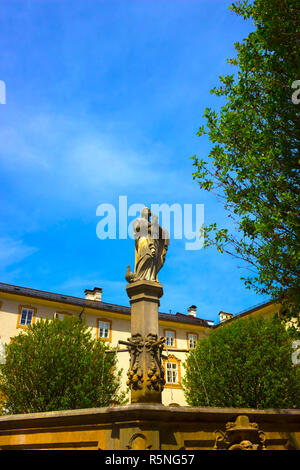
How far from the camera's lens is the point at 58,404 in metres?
23.2

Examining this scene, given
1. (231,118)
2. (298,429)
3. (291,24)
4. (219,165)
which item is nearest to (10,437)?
(298,429)

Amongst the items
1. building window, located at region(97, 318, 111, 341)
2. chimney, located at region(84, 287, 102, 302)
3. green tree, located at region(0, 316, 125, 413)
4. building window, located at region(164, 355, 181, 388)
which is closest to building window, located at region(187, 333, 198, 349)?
building window, located at region(164, 355, 181, 388)

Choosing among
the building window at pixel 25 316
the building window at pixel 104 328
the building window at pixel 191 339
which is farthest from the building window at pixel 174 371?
the building window at pixel 25 316

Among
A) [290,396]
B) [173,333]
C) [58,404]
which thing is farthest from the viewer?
[173,333]

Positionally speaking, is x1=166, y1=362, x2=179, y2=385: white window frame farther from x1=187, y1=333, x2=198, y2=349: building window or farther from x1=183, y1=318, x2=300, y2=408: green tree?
x1=183, y1=318, x2=300, y2=408: green tree

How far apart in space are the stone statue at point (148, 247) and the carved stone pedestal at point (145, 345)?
0.95ft

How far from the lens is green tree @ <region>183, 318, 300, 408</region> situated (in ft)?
80.6

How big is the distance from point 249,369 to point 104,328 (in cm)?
1909

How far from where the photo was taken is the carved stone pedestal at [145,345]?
807 centimetres

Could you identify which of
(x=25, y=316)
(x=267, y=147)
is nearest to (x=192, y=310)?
(x=25, y=316)

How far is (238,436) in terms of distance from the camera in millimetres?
7402
